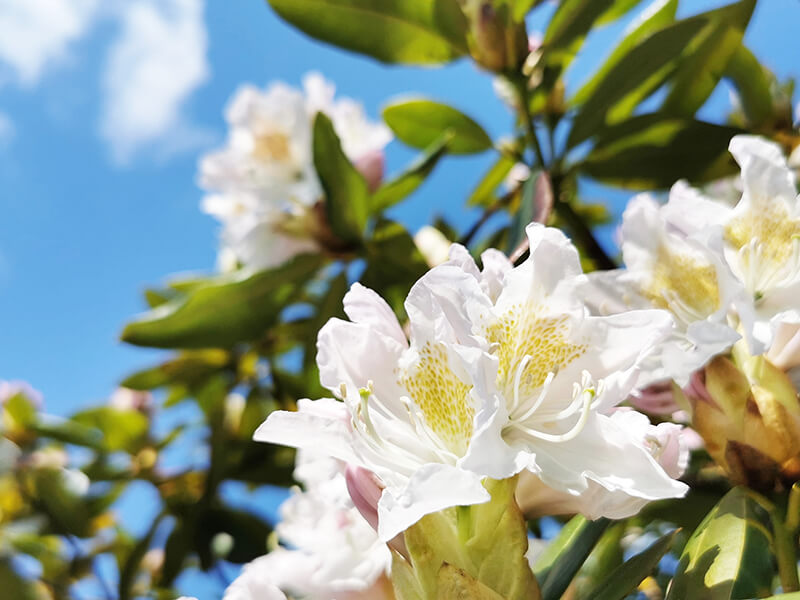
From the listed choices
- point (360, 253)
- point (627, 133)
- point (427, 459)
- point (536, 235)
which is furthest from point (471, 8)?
point (427, 459)

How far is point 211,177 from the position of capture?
1.46 meters

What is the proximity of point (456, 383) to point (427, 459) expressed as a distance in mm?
60

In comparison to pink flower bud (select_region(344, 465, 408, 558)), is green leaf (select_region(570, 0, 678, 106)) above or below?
above

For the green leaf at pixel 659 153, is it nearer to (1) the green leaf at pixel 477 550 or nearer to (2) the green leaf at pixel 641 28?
(2) the green leaf at pixel 641 28

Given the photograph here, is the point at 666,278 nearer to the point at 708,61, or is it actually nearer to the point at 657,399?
the point at 657,399

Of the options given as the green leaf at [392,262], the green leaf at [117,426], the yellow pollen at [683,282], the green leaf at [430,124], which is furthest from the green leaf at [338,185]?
the green leaf at [117,426]

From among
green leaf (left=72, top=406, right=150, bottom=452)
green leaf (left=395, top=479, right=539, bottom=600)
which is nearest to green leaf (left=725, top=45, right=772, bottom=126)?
green leaf (left=395, top=479, right=539, bottom=600)

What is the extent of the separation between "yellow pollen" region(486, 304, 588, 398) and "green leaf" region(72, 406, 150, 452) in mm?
1672

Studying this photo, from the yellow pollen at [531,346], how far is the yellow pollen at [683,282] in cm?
17

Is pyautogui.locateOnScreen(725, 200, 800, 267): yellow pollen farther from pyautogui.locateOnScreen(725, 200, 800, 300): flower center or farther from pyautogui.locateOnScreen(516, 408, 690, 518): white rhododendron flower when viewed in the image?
pyautogui.locateOnScreen(516, 408, 690, 518): white rhododendron flower

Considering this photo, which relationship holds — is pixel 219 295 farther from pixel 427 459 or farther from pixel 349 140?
pixel 427 459

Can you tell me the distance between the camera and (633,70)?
3.46 feet

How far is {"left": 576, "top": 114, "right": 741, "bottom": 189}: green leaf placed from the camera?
3.79 feet

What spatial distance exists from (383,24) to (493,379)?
0.85 metres
